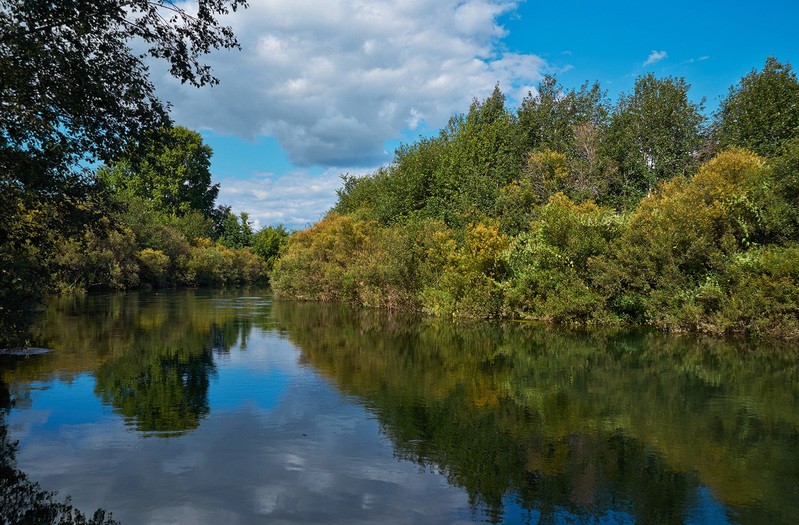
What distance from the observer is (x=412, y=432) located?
38.0 ft

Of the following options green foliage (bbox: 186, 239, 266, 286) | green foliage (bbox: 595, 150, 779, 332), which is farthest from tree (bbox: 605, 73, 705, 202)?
green foliage (bbox: 186, 239, 266, 286)

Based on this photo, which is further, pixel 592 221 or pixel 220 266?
pixel 220 266

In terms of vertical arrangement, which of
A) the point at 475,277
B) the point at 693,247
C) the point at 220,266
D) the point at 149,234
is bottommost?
the point at 475,277

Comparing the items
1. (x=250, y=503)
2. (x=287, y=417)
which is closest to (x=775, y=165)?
(x=287, y=417)

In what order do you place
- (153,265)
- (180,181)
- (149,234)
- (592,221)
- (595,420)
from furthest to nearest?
(180,181)
(149,234)
(153,265)
(592,221)
(595,420)

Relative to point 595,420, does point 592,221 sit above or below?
above

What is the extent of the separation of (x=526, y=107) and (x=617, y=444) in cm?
4556

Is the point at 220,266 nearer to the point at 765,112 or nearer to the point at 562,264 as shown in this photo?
the point at 562,264

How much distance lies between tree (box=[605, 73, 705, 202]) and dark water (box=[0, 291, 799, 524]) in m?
21.8

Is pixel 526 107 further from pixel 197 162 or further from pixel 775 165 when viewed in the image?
pixel 197 162

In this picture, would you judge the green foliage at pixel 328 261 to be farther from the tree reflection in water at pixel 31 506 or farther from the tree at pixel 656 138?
the tree reflection in water at pixel 31 506

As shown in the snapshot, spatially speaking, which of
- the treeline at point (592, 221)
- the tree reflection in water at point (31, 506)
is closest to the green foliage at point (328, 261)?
the treeline at point (592, 221)

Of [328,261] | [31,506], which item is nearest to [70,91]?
[31,506]

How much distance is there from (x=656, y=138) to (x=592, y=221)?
48.8 ft
